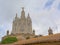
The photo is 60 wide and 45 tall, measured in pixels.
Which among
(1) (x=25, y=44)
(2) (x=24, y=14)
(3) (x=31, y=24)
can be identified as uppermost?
(2) (x=24, y=14)

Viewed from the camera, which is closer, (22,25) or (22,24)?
(22,25)

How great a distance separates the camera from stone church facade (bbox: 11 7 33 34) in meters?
76.3

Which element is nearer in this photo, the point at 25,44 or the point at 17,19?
the point at 25,44

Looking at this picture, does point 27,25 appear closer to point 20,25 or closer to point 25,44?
point 20,25

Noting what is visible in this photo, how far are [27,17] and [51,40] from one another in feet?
259

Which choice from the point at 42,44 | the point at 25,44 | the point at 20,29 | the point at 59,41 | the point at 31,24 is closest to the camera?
the point at 59,41

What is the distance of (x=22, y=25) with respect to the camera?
7850 centimetres

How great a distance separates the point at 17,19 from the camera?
272 ft

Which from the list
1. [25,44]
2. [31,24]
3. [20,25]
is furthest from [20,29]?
[25,44]

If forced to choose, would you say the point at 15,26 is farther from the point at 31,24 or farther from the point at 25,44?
the point at 25,44

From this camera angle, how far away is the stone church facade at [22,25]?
76.3m

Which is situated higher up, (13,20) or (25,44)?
(13,20)

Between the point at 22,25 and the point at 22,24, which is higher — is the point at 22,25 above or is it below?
below

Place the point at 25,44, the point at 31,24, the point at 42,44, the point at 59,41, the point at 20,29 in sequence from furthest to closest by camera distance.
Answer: the point at 31,24
the point at 20,29
the point at 25,44
the point at 42,44
the point at 59,41
